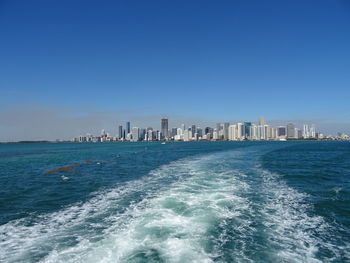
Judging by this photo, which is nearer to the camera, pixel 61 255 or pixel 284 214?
pixel 61 255

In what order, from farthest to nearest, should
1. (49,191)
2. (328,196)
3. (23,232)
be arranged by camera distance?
(49,191), (328,196), (23,232)

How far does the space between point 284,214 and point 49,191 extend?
66.3 ft

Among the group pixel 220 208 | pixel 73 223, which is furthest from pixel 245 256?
pixel 73 223

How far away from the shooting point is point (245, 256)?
755 centimetres

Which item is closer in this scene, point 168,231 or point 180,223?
point 168,231

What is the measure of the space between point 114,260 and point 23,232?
21.0ft

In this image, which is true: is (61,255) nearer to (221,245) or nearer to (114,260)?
(114,260)

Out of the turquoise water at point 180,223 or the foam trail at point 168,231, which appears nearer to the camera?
the foam trail at point 168,231

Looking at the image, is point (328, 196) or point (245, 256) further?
point (328, 196)

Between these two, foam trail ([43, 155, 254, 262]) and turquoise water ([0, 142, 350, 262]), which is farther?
turquoise water ([0, 142, 350, 262])

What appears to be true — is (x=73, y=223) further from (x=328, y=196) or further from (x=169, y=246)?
(x=328, y=196)

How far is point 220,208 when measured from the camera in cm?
1266

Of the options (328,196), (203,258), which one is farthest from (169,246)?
(328,196)

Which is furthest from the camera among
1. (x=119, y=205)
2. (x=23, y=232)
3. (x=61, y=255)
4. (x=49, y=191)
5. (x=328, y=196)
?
(x=49, y=191)
